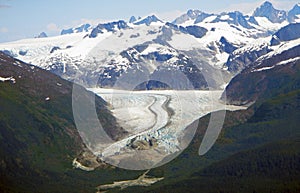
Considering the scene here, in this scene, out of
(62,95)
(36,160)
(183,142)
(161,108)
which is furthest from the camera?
(161,108)

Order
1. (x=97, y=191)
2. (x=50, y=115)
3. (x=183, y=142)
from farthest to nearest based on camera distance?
1. (x=50, y=115)
2. (x=183, y=142)
3. (x=97, y=191)

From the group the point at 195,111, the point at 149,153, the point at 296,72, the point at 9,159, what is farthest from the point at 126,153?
the point at 296,72

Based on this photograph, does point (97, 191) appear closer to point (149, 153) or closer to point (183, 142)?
point (149, 153)

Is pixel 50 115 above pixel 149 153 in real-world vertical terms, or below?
above

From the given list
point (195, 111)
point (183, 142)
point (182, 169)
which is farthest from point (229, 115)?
point (182, 169)

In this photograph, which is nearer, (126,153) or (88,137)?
(126,153)

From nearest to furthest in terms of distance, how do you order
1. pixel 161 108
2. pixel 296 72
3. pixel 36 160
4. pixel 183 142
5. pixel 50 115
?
pixel 36 160
pixel 183 142
pixel 50 115
pixel 296 72
pixel 161 108

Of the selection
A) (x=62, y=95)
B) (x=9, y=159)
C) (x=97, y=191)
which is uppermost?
(x=62, y=95)

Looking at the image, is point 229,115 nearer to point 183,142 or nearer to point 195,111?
point 183,142

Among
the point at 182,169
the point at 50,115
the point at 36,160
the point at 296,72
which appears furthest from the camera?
the point at 296,72
